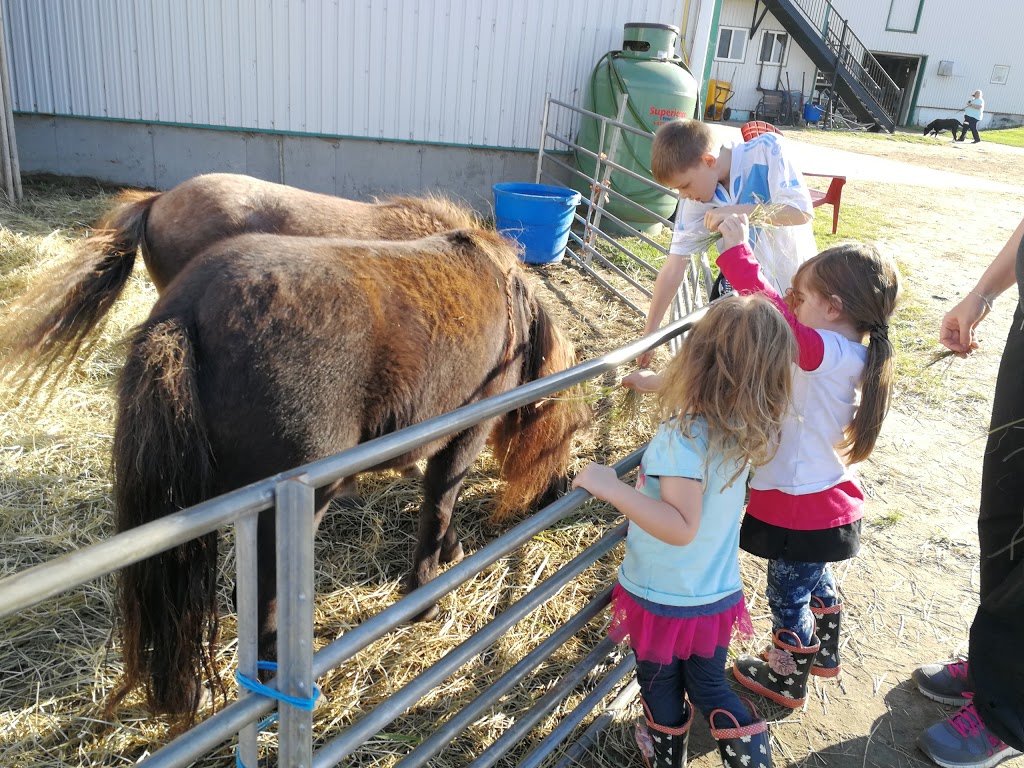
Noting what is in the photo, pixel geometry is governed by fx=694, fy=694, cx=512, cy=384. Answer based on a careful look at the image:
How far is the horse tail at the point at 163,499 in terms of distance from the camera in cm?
168

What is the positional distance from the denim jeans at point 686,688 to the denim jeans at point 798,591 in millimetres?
467

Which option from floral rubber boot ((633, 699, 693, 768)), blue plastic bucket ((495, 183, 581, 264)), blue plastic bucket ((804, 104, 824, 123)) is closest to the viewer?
floral rubber boot ((633, 699, 693, 768))

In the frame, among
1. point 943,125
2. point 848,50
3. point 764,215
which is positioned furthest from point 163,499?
point 848,50

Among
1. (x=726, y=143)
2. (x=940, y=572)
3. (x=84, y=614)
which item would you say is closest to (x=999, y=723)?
(x=940, y=572)

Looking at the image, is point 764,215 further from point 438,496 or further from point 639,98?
point 639,98

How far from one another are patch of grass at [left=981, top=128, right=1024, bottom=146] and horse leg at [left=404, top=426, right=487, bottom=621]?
28.0 m

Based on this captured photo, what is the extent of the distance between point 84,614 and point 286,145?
238 inches

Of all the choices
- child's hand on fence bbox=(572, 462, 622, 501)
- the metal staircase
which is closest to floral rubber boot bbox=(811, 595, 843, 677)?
child's hand on fence bbox=(572, 462, 622, 501)

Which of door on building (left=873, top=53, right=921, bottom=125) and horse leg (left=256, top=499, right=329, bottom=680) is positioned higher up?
door on building (left=873, top=53, right=921, bottom=125)

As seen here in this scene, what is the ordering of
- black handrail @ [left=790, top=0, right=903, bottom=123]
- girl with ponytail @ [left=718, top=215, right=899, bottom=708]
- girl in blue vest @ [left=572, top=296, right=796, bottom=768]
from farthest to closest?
1. black handrail @ [left=790, top=0, right=903, bottom=123]
2. girl with ponytail @ [left=718, top=215, right=899, bottom=708]
3. girl in blue vest @ [left=572, top=296, right=796, bottom=768]

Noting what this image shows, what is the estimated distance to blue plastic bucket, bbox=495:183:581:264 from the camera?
18.9 feet

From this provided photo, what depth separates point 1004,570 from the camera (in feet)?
6.61

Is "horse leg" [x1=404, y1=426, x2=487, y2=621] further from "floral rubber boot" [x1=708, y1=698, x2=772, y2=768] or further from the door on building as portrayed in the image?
the door on building

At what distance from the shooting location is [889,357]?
6.31ft
